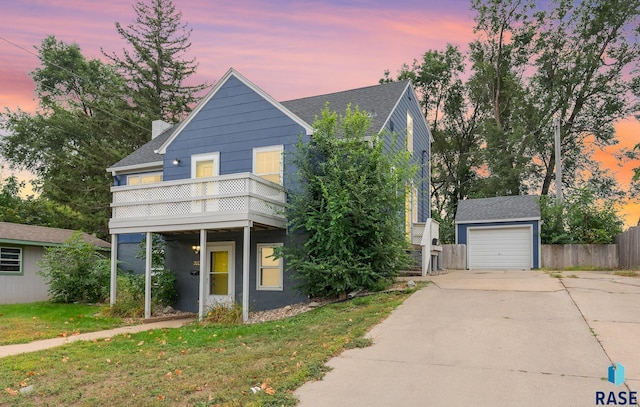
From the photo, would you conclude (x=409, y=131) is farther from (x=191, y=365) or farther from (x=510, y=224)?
(x=191, y=365)

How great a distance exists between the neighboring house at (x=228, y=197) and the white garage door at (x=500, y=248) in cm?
745

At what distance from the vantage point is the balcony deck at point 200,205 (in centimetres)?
1095

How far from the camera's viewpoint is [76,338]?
28.1 feet

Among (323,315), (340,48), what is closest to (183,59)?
(340,48)

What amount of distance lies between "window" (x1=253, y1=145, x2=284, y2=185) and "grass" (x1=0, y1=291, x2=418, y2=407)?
5.07 metres

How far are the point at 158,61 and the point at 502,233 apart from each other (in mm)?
26109

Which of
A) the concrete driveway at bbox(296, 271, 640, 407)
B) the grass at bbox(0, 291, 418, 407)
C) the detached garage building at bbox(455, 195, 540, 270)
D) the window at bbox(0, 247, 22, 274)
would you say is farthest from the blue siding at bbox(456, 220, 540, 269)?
the window at bbox(0, 247, 22, 274)

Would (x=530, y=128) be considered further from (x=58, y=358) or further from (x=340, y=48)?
(x=58, y=358)

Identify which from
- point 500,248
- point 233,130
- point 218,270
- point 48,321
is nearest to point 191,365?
point 48,321

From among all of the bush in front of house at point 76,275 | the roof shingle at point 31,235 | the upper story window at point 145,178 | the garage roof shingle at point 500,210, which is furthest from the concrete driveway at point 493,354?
the roof shingle at point 31,235

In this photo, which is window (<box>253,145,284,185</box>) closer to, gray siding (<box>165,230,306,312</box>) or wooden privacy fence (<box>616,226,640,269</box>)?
gray siding (<box>165,230,306,312</box>)

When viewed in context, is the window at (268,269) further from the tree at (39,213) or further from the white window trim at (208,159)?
the tree at (39,213)

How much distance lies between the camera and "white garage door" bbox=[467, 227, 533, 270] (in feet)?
61.0

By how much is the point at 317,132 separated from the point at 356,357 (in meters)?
6.80
